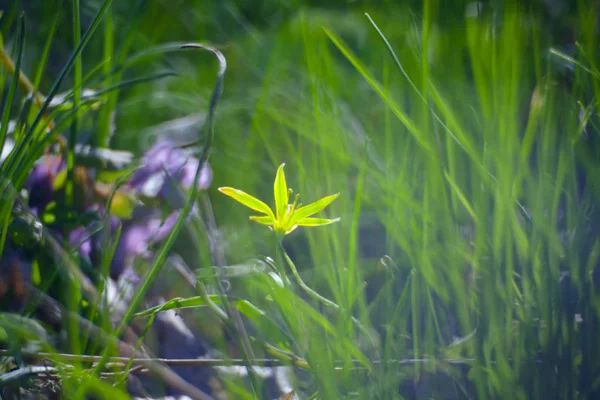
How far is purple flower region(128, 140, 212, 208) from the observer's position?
959mm

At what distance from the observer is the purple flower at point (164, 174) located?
96 cm

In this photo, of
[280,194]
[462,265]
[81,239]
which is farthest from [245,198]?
[81,239]

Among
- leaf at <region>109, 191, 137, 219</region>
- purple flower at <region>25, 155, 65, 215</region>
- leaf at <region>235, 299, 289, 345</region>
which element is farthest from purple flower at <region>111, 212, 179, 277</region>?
leaf at <region>235, 299, 289, 345</region>

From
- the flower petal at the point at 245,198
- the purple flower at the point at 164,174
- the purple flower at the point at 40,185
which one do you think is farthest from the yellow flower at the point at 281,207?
the purple flower at the point at 40,185

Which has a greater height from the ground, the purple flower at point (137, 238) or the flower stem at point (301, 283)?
the flower stem at point (301, 283)

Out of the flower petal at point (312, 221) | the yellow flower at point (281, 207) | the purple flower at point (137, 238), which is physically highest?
the yellow flower at point (281, 207)

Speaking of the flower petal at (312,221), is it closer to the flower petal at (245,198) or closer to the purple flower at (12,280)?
the flower petal at (245,198)

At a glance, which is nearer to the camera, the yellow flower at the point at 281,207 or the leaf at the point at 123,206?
the yellow flower at the point at 281,207

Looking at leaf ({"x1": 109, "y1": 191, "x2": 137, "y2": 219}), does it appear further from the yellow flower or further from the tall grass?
the yellow flower

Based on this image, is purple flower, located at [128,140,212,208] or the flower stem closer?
the flower stem

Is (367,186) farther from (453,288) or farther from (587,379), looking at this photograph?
(587,379)

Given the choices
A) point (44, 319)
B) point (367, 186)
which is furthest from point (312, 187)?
point (44, 319)

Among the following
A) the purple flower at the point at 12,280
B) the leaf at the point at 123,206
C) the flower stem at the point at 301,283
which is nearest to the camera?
the flower stem at the point at 301,283

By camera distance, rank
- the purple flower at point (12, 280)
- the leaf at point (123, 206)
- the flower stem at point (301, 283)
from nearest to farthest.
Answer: the flower stem at point (301, 283), the purple flower at point (12, 280), the leaf at point (123, 206)
